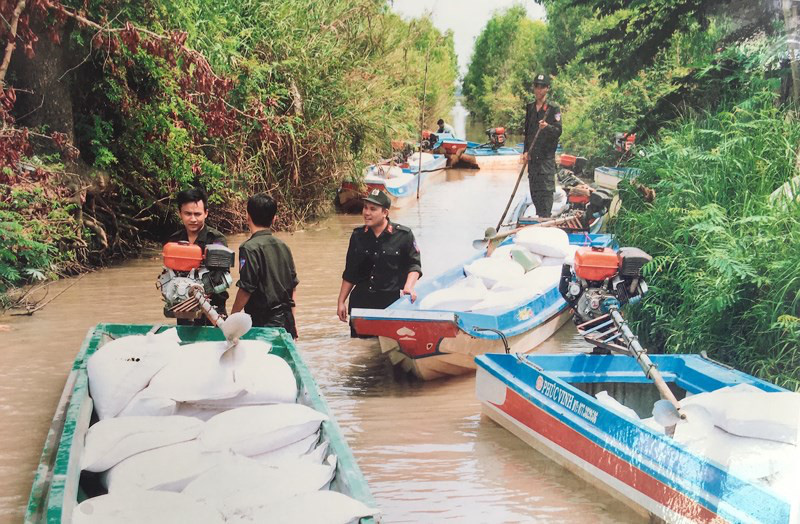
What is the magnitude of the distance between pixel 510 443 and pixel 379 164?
7.11 m

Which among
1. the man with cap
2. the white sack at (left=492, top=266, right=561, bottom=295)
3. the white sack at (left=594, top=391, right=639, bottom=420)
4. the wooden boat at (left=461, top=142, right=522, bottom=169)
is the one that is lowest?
the white sack at (left=594, top=391, right=639, bottom=420)

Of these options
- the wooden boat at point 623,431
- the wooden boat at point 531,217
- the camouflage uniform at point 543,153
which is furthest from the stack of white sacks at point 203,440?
the wooden boat at point 531,217

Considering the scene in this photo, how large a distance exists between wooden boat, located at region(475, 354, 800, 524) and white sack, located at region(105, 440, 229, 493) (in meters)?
1.31

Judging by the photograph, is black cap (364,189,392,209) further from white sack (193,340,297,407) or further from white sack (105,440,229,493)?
white sack (105,440,229,493)

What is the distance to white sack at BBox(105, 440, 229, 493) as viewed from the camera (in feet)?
7.41

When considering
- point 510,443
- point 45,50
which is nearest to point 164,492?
point 510,443

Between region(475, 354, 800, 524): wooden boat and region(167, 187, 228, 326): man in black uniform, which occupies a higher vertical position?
region(167, 187, 228, 326): man in black uniform

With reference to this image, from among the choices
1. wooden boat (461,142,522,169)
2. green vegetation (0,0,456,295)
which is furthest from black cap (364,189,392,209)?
wooden boat (461,142,522,169)

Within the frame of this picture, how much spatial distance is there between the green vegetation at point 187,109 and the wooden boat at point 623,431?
2.68 meters

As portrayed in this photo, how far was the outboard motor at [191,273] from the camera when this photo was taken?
3.18m

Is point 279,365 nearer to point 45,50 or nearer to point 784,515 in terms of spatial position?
point 784,515

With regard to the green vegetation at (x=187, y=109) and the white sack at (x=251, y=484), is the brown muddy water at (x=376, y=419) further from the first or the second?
the white sack at (x=251, y=484)

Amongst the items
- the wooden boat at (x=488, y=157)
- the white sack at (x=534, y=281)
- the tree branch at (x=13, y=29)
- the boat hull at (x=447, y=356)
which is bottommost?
the boat hull at (x=447, y=356)

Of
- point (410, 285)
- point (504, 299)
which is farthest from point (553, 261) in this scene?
point (410, 285)
